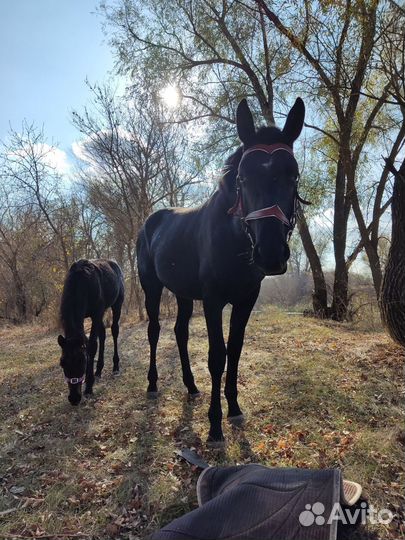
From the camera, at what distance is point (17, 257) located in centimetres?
2317

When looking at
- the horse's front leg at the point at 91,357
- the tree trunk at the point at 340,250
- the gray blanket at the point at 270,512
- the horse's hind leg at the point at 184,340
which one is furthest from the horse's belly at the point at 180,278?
the tree trunk at the point at 340,250

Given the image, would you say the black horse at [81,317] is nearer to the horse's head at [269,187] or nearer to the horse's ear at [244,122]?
the horse's head at [269,187]

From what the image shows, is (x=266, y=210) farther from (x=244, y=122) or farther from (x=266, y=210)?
(x=244, y=122)

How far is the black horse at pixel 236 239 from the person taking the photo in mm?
2443

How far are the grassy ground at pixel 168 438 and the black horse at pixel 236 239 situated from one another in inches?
17.0

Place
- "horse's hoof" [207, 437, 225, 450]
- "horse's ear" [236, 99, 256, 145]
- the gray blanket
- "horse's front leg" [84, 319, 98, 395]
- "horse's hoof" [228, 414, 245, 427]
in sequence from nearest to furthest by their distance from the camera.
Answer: the gray blanket < "horse's ear" [236, 99, 256, 145] < "horse's hoof" [207, 437, 225, 450] < "horse's hoof" [228, 414, 245, 427] < "horse's front leg" [84, 319, 98, 395]

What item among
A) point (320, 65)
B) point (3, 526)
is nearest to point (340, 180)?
point (320, 65)

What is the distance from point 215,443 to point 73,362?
1.99 meters

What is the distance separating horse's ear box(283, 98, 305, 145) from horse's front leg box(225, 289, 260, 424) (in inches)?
54.9

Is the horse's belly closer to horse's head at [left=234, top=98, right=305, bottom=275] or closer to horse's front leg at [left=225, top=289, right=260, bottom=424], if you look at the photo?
horse's front leg at [left=225, top=289, right=260, bottom=424]

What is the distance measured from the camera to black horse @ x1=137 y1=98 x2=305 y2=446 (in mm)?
2443

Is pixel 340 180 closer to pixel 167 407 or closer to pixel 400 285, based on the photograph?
pixel 400 285

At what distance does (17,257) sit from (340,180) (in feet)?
65.5

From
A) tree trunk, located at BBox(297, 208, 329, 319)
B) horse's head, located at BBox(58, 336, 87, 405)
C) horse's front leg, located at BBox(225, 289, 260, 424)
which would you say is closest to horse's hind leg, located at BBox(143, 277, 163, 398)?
horse's head, located at BBox(58, 336, 87, 405)
